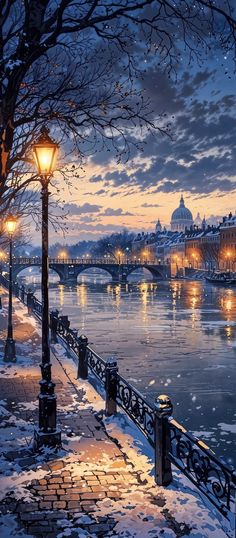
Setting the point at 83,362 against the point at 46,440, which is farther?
the point at 83,362

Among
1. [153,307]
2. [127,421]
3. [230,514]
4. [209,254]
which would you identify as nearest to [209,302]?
[153,307]

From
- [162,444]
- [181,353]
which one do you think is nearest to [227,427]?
[162,444]

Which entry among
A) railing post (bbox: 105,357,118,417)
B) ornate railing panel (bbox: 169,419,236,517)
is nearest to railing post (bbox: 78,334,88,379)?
railing post (bbox: 105,357,118,417)

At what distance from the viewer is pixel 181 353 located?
86.1 ft

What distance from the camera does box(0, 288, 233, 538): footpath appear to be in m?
6.03

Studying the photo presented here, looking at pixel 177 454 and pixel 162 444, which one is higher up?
pixel 162 444

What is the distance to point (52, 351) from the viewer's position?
1884 cm

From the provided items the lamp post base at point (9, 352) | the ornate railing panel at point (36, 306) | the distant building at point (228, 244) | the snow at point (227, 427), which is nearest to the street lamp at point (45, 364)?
the snow at point (227, 427)

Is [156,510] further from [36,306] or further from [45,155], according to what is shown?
[36,306]

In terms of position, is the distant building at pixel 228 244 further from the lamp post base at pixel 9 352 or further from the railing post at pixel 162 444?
the railing post at pixel 162 444

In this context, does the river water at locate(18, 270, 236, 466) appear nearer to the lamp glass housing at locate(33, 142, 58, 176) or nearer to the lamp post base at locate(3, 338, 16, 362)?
the lamp post base at locate(3, 338, 16, 362)

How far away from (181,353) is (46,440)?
18.4m

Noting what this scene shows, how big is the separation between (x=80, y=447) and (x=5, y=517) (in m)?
2.68

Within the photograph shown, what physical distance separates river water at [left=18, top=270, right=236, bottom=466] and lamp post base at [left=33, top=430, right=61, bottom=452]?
5.79m
